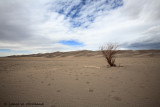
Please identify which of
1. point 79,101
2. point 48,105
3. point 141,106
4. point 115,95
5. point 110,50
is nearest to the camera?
point 141,106

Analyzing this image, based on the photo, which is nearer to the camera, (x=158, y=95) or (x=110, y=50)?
(x=158, y=95)

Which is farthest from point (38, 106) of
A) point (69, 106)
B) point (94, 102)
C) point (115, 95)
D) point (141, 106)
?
point (141, 106)

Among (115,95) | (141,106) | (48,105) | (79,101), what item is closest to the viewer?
(141,106)

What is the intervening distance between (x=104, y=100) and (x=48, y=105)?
1.63 meters

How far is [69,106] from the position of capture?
2.08 metres

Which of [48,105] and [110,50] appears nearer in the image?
[48,105]

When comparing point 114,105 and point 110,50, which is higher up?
point 110,50

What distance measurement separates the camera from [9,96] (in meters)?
2.52

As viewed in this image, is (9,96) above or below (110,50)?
below

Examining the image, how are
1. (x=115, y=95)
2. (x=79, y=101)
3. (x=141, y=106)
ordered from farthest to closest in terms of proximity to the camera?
(x=115, y=95)
(x=79, y=101)
(x=141, y=106)

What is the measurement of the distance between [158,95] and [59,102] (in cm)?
310

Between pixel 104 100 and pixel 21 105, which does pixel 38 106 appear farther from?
pixel 104 100

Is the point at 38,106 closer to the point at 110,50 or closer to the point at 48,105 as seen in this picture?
the point at 48,105

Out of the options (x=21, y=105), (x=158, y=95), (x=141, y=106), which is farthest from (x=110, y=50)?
(x=21, y=105)
